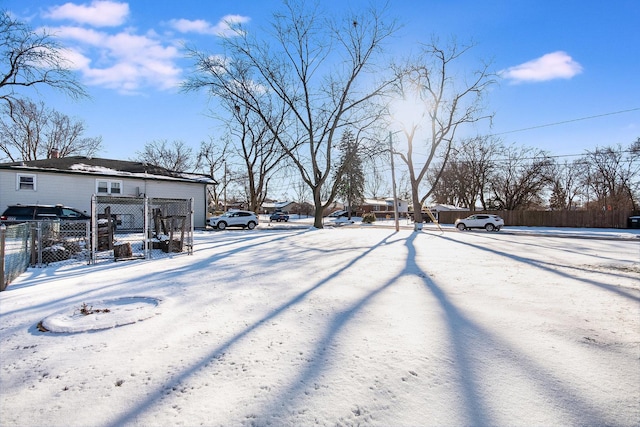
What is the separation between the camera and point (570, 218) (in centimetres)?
3141

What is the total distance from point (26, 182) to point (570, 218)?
41553mm

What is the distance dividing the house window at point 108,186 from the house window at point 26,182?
2.89 meters

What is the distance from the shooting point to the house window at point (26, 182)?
17.8m

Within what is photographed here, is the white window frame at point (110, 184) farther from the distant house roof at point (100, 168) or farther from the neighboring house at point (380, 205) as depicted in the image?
the neighboring house at point (380, 205)

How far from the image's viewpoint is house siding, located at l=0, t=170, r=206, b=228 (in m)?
17.6

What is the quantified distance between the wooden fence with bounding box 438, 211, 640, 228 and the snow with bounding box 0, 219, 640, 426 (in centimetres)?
3092

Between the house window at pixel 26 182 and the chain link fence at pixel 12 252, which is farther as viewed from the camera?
the house window at pixel 26 182

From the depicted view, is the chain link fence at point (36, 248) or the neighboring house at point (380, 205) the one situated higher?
the neighboring house at point (380, 205)

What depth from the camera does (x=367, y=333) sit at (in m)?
3.55

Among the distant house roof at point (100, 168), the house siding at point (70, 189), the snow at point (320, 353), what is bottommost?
the snow at point (320, 353)

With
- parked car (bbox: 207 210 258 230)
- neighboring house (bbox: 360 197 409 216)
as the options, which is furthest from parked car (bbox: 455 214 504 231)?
neighboring house (bbox: 360 197 409 216)

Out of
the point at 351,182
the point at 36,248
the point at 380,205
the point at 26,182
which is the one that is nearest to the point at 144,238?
the point at 36,248

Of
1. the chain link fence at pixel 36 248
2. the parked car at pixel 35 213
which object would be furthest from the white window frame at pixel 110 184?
the chain link fence at pixel 36 248

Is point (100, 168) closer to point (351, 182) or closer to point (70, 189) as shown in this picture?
point (70, 189)
